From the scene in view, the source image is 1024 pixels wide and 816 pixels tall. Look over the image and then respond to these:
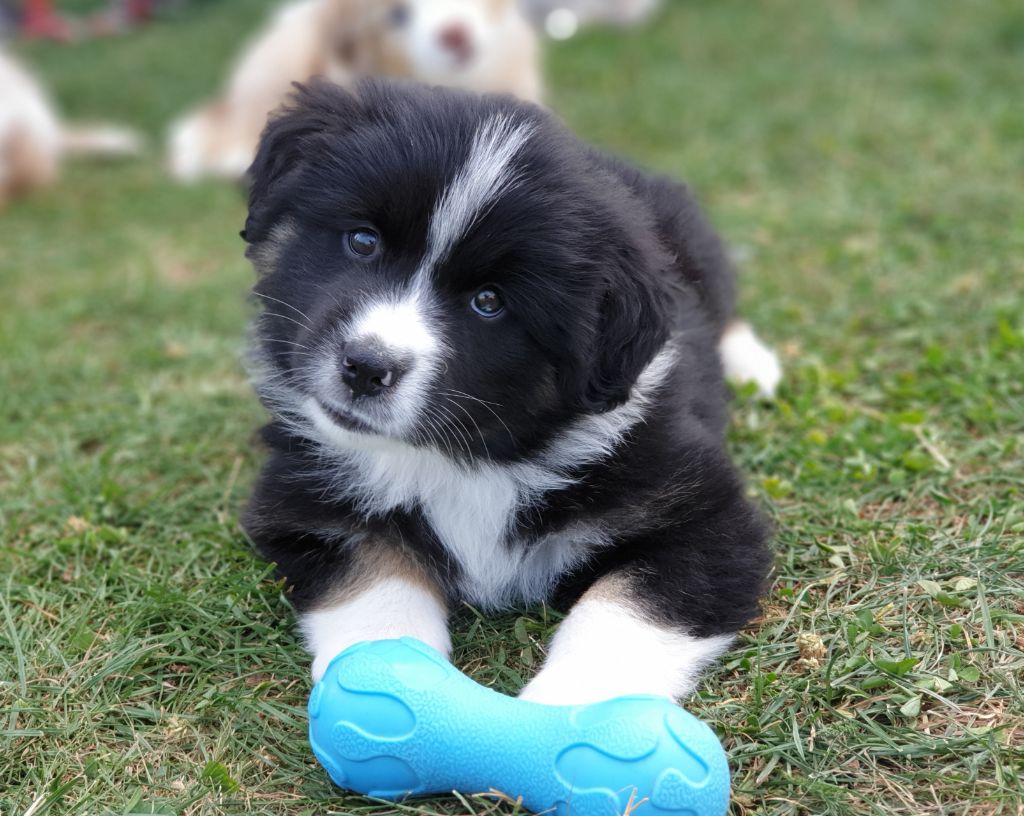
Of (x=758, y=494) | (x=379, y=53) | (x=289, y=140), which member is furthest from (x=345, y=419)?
(x=379, y=53)

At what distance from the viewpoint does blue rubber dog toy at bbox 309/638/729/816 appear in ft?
6.87

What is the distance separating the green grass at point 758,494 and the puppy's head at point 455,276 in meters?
0.63

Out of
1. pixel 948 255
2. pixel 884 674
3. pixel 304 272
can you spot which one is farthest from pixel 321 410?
pixel 948 255

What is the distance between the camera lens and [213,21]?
13445 mm

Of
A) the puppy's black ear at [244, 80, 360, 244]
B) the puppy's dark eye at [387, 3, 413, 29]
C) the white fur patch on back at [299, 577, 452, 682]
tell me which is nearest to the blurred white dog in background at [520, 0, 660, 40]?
the puppy's dark eye at [387, 3, 413, 29]

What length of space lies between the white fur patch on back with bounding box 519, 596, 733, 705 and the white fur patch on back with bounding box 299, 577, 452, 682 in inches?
12.7

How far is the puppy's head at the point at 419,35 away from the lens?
730 cm

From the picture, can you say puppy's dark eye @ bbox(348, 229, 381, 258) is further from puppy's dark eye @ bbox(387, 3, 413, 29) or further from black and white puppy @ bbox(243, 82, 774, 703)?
puppy's dark eye @ bbox(387, 3, 413, 29)

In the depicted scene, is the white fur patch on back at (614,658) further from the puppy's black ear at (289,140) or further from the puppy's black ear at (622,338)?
the puppy's black ear at (289,140)

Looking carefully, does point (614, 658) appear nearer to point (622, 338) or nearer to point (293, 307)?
point (622, 338)

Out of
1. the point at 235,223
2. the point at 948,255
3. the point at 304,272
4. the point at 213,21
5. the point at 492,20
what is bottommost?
the point at 213,21

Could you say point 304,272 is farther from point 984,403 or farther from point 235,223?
point 235,223

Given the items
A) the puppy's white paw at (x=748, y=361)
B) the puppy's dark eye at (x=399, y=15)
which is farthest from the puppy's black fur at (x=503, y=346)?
the puppy's dark eye at (x=399, y=15)

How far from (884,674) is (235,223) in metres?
5.76
